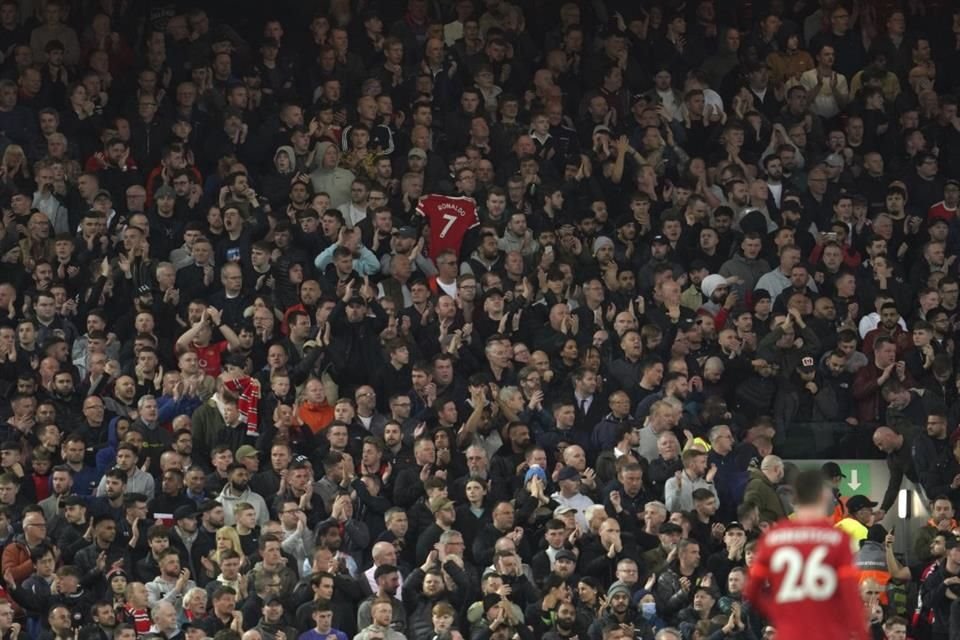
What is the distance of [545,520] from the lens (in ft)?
74.0

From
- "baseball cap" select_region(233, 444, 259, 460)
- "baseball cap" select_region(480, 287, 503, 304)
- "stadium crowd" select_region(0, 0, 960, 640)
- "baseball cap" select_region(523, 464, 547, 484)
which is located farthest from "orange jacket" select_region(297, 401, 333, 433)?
"baseball cap" select_region(480, 287, 503, 304)

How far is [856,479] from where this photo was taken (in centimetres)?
2456

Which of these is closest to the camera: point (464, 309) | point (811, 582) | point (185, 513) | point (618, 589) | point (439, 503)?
point (811, 582)

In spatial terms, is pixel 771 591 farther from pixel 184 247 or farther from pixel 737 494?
pixel 184 247

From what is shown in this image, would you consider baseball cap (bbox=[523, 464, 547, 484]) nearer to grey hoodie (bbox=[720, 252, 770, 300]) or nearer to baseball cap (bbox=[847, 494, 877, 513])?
baseball cap (bbox=[847, 494, 877, 513])

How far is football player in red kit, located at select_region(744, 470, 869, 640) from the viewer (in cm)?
1480

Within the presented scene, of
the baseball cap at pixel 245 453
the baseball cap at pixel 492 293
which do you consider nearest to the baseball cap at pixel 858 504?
the baseball cap at pixel 492 293

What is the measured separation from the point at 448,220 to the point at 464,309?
133 cm

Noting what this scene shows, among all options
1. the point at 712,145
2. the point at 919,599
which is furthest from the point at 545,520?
the point at 712,145

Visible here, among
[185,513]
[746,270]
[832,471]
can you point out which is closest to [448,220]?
[746,270]

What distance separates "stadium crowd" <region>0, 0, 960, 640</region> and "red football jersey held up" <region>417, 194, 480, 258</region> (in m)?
0.04

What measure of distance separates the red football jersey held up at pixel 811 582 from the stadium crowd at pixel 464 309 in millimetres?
5969

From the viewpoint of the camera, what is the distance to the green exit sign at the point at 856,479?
2453 cm

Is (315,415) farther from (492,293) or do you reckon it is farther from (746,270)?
(746,270)
